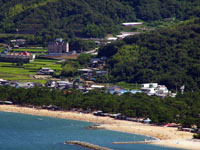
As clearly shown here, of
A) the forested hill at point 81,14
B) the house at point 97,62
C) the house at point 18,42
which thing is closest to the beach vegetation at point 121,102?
the house at point 97,62

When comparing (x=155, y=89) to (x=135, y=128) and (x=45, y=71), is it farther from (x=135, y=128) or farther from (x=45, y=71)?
(x=135, y=128)

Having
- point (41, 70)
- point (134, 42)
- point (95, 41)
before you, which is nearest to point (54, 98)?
point (41, 70)

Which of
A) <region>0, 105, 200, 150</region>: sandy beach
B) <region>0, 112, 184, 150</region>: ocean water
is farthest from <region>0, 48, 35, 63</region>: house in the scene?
<region>0, 112, 184, 150</region>: ocean water

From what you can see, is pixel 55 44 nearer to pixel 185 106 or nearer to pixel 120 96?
pixel 120 96

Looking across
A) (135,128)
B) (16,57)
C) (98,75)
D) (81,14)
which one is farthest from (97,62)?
(135,128)

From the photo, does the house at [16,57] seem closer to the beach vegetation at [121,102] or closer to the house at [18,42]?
the house at [18,42]

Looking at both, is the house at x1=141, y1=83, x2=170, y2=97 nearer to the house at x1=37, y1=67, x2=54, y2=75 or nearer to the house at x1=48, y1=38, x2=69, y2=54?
the house at x1=37, y1=67, x2=54, y2=75

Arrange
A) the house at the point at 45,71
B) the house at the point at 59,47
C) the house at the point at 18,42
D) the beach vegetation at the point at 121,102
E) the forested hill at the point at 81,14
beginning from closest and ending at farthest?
the beach vegetation at the point at 121,102, the house at the point at 45,71, the house at the point at 59,47, the house at the point at 18,42, the forested hill at the point at 81,14
